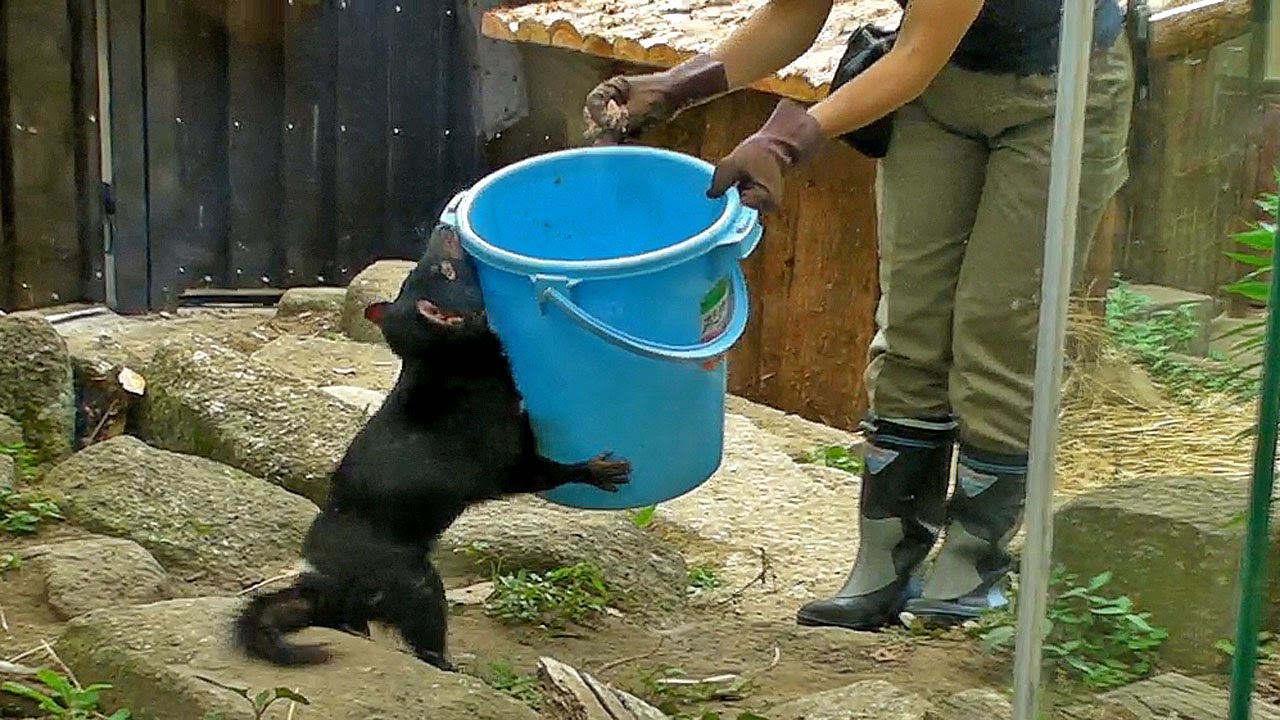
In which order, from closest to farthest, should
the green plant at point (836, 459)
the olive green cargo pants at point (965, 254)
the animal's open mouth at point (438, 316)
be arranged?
the olive green cargo pants at point (965, 254) < the animal's open mouth at point (438, 316) < the green plant at point (836, 459)

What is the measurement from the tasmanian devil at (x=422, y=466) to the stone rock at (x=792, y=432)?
207 centimetres

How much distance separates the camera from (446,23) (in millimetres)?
7527

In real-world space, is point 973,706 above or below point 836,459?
above

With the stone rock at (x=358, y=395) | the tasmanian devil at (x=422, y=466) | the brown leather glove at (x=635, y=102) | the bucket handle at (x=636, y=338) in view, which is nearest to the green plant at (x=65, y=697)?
the tasmanian devil at (x=422, y=466)

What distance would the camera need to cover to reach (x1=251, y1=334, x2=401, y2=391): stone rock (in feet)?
18.4

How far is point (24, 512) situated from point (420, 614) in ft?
3.56

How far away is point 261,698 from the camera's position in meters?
2.41

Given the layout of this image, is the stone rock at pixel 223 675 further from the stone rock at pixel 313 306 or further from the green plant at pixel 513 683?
the stone rock at pixel 313 306

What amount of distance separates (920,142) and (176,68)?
4627 mm

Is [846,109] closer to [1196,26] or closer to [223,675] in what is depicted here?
[1196,26]

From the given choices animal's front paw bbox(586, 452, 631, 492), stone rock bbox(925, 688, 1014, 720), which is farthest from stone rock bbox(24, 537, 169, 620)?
stone rock bbox(925, 688, 1014, 720)

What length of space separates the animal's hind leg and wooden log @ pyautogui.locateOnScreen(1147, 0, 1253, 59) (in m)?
1.64

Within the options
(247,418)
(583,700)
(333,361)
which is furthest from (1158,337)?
(333,361)

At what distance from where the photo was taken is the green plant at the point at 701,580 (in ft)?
12.2
